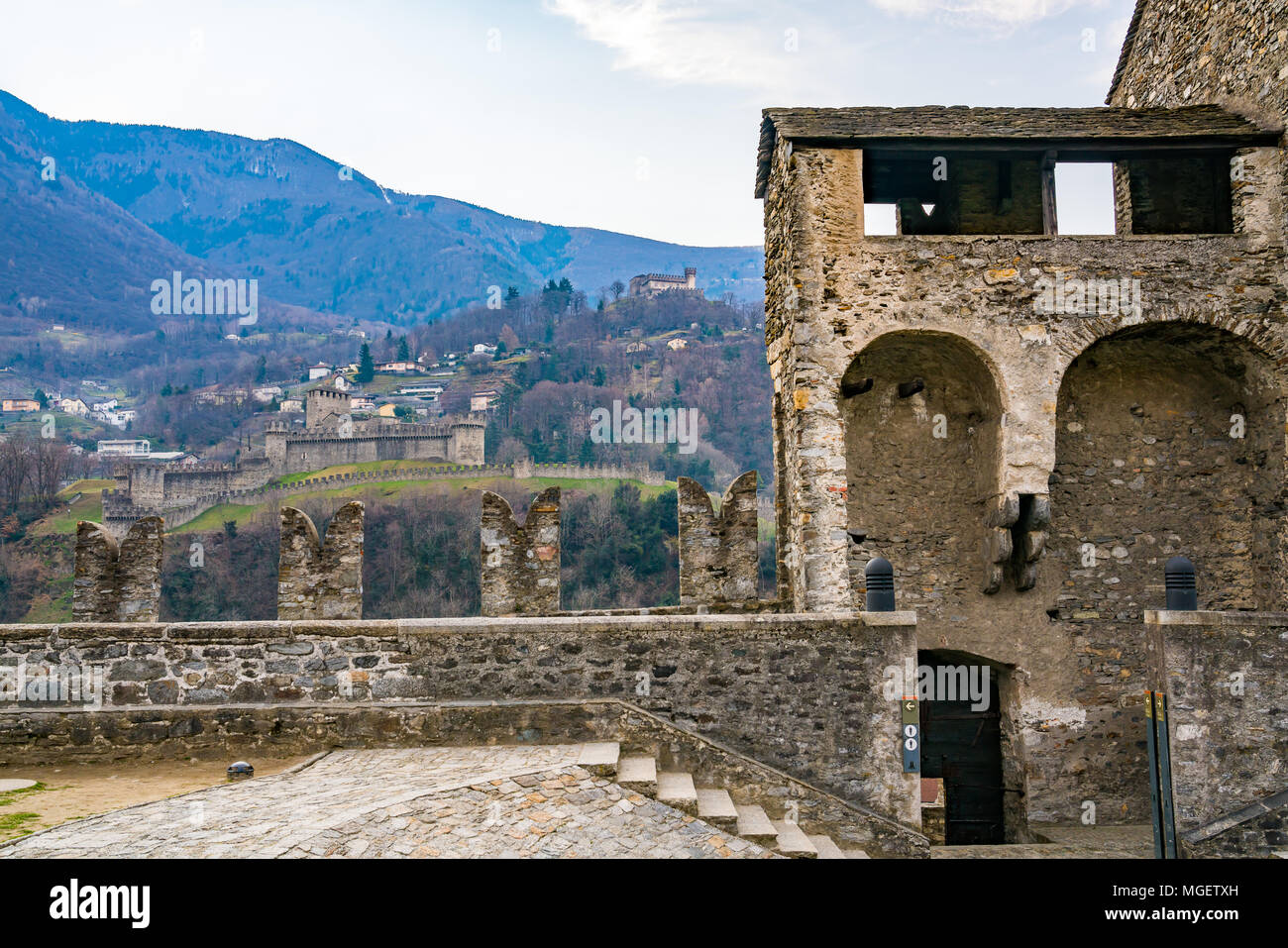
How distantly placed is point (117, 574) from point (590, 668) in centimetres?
520

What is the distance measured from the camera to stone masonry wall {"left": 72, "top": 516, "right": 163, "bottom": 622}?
31.7ft

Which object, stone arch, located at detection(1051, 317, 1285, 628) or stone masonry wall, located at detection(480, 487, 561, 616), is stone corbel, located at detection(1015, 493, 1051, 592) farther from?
stone masonry wall, located at detection(480, 487, 561, 616)

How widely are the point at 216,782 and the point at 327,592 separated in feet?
8.34

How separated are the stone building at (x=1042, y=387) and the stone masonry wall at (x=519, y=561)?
9.05 ft

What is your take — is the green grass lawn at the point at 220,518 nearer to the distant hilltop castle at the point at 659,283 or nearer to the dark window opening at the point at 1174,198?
the dark window opening at the point at 1174,198

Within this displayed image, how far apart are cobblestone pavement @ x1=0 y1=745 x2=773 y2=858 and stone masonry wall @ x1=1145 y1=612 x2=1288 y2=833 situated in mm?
4931

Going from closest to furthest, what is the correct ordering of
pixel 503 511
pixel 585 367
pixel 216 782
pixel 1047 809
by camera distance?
pixel 216 782
pixel 503 511
pixel 1047 809
pixel 585 367

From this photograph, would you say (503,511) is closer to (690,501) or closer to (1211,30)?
(690,501)

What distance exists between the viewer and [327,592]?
9.76 m

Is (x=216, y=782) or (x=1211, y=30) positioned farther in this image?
(x=1211, y=30)

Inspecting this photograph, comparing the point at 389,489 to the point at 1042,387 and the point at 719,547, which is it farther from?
the point at 1042,387

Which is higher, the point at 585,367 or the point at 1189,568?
the point at 585,367

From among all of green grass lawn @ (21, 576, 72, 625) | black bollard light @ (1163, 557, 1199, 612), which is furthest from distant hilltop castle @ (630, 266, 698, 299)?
black bollard light @ (1163, 557, 1199, 612)
